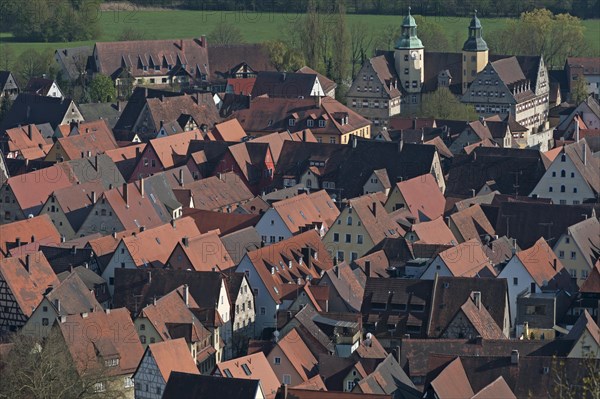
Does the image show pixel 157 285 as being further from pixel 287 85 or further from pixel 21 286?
pixel 287 85

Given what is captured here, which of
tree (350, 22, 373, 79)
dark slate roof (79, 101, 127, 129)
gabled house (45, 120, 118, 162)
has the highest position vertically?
gabled house (45, 120, 118, 162)

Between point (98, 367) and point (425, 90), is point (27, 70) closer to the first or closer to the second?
point (425, 90)

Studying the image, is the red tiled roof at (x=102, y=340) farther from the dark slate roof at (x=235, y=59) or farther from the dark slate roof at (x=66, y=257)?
the dark slate roof at (x=235, y=59)

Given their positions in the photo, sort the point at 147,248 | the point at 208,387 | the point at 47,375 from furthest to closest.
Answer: the point at 147,248 < the point at 47,375 < the point at 208,387

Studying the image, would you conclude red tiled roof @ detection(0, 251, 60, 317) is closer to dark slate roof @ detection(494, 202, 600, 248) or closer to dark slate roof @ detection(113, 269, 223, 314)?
dark slate roof @ detection(113, 269, 223, 314)

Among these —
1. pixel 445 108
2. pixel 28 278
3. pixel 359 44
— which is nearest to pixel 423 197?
pixel 28 278

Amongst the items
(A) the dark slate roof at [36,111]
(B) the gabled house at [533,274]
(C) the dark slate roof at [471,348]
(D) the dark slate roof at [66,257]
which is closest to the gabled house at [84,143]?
(A) the dark slate roof at [36,111]

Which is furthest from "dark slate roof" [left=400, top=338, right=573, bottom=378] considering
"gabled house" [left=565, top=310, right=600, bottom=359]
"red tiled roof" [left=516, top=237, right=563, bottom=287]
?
"red tiled roof" [left=516, top=237, right=563, bottom=287]
